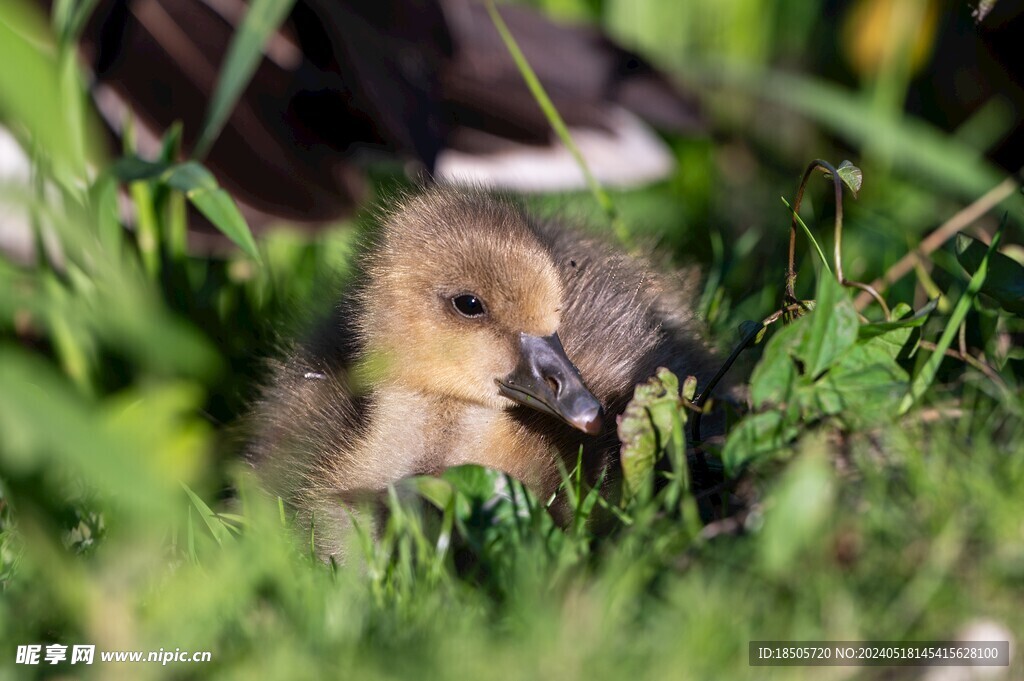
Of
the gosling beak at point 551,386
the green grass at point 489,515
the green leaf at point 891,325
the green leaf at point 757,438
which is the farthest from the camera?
the gosling beak at point 551,386

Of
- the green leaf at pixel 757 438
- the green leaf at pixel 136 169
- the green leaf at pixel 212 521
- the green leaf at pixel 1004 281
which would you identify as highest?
the green leaf at pixel 136 169

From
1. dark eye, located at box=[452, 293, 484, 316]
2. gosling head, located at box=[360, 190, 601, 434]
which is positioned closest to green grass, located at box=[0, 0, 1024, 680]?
gosling head, located at box=[360, 190, 601, 434]

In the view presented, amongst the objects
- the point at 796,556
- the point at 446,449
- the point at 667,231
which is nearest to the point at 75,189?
the point at 446,449

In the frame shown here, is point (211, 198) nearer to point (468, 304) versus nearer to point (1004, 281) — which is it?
point (468, 304)

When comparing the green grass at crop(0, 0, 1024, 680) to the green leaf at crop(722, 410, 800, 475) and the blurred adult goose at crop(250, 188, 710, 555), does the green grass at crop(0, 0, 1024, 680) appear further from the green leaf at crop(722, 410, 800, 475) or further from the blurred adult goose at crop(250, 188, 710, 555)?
the blurred adult goose at crop(250, 188, 710, 555)

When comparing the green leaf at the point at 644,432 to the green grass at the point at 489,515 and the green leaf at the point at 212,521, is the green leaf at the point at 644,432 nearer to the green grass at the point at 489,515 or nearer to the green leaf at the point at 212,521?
the green grass at the point at 489,515

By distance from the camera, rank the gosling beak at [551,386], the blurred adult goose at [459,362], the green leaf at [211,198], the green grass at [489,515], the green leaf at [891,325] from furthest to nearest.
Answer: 1. the green leaf at [211,198]
2. the blurred adult goose at [459,362]
3. the gosling beak at [551,386]
4. the green leaf at [891,325]
5. the green grass at [489,515]

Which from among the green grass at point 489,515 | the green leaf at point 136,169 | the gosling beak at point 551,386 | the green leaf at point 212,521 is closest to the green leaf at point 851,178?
the green grass at point 489,515

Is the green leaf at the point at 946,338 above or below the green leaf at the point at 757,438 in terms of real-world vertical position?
above

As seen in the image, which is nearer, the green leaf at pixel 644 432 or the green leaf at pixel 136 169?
the green leaf at pixel 644 432
